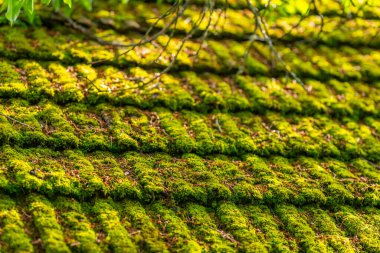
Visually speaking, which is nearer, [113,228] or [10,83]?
[113,228]

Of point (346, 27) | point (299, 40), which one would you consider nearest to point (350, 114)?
point (299, 40)

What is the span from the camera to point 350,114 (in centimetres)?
486

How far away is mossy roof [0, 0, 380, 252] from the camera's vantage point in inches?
120

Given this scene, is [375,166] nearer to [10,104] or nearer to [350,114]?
[350,114]

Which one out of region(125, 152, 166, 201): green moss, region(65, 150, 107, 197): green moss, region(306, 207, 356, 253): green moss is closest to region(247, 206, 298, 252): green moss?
region(306, 207, 356, 253): green moss

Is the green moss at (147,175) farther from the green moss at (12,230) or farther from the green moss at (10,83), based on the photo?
the green moss at (10,83)

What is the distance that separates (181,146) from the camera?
3814 mm

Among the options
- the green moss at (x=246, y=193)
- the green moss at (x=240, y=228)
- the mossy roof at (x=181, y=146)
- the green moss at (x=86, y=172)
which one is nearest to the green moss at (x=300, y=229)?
the mossy roof at (x=181, y=146)

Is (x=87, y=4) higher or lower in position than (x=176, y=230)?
higher

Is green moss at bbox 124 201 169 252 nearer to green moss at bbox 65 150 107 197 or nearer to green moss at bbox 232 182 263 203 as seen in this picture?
green moss at bbox 65 150 107 197

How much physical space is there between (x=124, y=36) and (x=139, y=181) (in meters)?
2.17

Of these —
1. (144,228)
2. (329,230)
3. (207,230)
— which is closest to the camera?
(144,228)

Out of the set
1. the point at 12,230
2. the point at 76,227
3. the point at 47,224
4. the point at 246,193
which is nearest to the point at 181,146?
the point at 246,193

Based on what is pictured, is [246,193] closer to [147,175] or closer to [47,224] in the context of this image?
[147,175]
